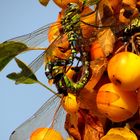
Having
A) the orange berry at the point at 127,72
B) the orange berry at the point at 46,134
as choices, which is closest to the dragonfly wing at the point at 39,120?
the orange berry at the point at 46,134

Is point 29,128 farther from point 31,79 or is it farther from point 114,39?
point 114,39

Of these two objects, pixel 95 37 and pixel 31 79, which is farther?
pixel 31 79

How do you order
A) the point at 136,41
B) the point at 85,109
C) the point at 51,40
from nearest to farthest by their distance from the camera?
the point at 136,41, the point at 85,109, the point at 51,40

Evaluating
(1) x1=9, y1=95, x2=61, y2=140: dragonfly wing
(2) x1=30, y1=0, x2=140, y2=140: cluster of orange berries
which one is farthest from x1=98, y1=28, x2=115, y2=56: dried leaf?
(1) x1=9, y1=95, x2=61, y2=140: dragonfly wing

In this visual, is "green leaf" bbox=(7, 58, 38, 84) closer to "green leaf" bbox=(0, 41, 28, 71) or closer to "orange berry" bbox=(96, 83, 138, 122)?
"green leaf" bbox=(0, 41, 28, 71)

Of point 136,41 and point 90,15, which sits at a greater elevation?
point 90,15

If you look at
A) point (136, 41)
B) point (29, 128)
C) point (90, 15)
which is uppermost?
point (90, 15)

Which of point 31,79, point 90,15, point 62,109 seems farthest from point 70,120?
point 90,15
